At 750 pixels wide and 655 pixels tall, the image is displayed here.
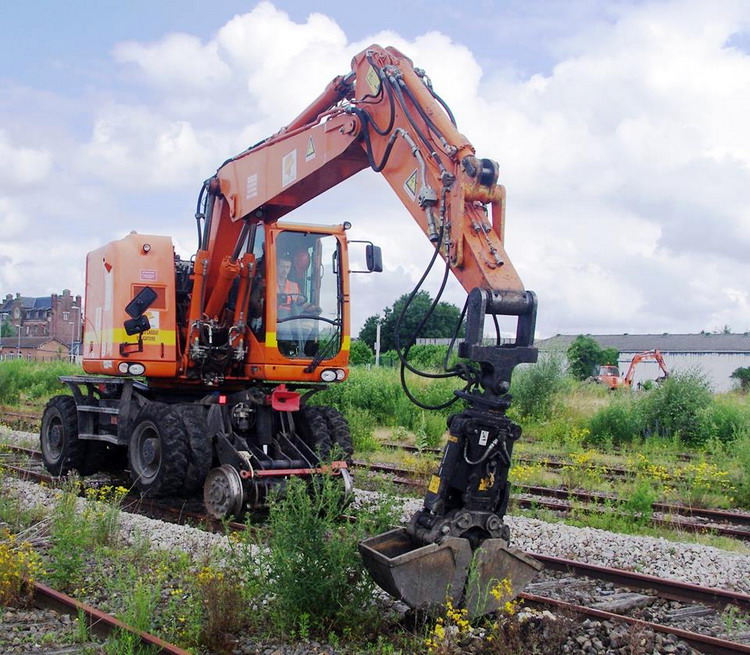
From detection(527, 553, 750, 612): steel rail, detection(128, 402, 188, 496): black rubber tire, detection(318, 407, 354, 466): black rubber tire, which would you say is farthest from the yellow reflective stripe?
detection(527, 553, 750, 612): steel rail

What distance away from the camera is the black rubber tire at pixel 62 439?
38.9 feet

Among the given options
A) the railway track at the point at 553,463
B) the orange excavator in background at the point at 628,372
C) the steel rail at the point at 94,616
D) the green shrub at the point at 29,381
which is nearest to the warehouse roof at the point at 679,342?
the orange excavator in background at the point at 628,372

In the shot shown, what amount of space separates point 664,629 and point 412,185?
3.71 meters

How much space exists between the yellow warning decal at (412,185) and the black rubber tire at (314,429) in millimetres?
3999

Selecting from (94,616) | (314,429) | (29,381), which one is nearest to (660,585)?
(94,616)

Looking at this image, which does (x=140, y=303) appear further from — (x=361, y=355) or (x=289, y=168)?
(x=361, y=355)

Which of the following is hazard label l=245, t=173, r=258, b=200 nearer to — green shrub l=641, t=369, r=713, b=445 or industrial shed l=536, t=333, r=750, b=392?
green shrub l=641, t=369, r=713, b=445

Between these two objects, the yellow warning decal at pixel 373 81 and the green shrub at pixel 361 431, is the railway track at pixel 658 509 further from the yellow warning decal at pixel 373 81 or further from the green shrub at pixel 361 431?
the yellow warning decal at pixel 373 81

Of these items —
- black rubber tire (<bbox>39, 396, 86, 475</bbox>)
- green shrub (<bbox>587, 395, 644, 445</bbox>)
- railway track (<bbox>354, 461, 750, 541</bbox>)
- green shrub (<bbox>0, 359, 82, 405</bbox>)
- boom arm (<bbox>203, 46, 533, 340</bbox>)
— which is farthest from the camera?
green shrub (<bbox>0, 359, 82, 405</bbox>)

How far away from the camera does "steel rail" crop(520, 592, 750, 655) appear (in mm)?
5312

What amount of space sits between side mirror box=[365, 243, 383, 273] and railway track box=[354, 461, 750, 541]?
3.00 metres

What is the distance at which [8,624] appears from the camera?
5684 millimetres

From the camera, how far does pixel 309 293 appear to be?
998 centimetres

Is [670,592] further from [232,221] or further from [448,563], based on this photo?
[232,221]
